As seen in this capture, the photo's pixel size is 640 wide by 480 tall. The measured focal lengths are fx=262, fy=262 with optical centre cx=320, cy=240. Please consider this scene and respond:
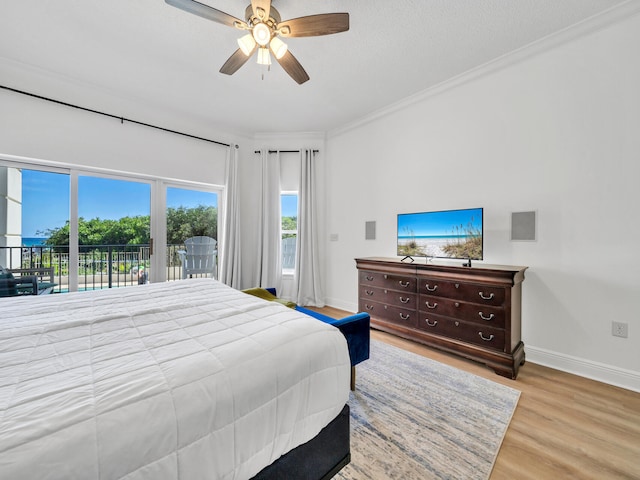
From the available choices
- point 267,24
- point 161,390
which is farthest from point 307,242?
point 161,390

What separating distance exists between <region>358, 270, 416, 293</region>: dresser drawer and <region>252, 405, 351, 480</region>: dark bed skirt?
6.10ft

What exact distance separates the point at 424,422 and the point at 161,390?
1646 mm

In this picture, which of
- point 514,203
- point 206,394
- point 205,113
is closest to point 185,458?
point 206,394

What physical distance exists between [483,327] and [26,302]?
139 inches

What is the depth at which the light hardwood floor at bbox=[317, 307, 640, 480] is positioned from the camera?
4.53 feet

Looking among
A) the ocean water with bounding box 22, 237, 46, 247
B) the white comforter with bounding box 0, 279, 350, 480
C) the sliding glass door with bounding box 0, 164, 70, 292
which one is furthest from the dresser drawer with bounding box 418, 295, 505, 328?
the ocean water with bounding box 22, 237, 46, 247

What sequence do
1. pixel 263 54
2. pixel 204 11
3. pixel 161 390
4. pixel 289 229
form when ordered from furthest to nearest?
pixel 289 229, pixel 263 54, pixel 204 11, pixel 161 390

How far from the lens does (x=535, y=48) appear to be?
8.16 feet

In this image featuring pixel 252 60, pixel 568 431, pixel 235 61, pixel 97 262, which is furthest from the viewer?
pixel 97 262

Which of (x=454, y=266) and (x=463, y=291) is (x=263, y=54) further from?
(x=463, y=291)

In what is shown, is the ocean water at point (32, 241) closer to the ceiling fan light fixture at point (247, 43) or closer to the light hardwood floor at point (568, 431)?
the ceiling fan light fixture at point (247, 43)

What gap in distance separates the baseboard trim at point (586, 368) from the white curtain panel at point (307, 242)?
2815 millimetres

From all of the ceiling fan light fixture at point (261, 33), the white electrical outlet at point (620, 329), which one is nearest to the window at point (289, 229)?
the ceiling fan light fixture at point (261, 33)

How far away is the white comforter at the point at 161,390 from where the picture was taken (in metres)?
0.66
